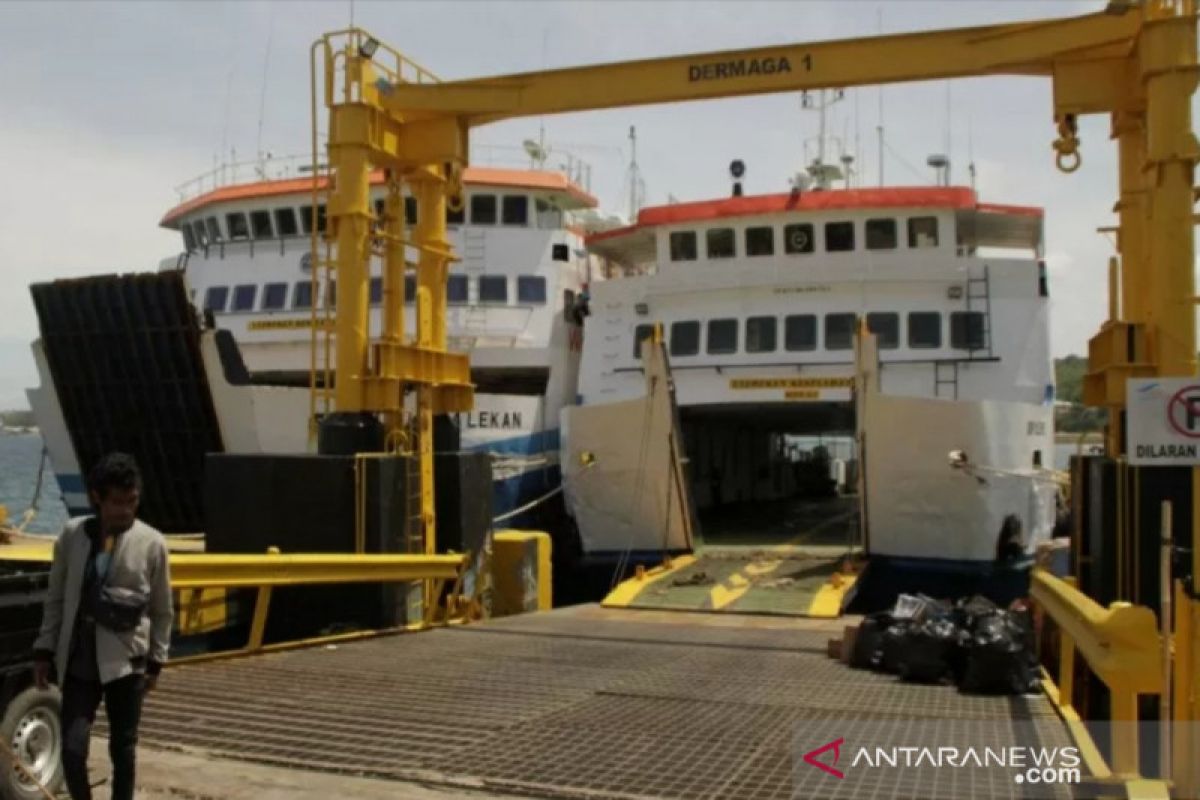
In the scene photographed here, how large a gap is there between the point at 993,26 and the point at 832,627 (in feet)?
16.8

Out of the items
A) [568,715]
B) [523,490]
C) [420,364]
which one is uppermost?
[420,364]

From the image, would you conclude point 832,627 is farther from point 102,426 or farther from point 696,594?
point 102,426

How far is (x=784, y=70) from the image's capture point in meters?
9.84

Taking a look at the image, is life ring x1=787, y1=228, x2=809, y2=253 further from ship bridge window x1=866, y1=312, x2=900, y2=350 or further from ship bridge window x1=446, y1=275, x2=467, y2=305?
ship bridge window x1=446, y1=275, x2=467, y2=305

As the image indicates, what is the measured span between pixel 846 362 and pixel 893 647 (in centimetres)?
850

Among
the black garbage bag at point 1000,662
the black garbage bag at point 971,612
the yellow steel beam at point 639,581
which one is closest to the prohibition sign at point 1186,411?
the black garbage bag at point 1000,662

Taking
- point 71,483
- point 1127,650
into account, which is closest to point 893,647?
point 1127,650

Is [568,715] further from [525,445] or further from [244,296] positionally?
[244,296]

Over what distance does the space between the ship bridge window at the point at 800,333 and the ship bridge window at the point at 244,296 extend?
902 centimetres

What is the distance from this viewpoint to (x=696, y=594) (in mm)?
11539

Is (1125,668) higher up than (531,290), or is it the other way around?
(531,290)

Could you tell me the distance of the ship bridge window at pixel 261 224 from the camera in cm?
1978

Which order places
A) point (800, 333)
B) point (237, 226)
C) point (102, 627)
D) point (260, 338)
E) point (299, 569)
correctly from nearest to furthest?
point (102, 627), point (299, 569), point (800, 333), point (260, 338), point (237, 226)

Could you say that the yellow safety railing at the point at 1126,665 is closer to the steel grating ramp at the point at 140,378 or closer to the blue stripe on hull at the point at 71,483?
the steel grating ramp at the point at 140,378
